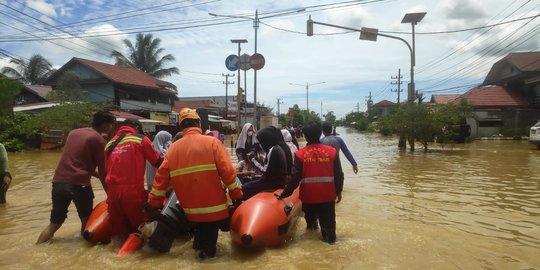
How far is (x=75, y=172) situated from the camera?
5.09 meters

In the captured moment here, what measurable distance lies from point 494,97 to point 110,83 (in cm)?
3117

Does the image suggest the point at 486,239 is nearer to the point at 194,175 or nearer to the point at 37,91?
the point at 194,175

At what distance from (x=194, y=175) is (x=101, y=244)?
1.80 metres

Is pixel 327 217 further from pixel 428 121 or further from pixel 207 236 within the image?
pixel 428 121

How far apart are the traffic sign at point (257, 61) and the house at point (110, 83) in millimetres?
19833

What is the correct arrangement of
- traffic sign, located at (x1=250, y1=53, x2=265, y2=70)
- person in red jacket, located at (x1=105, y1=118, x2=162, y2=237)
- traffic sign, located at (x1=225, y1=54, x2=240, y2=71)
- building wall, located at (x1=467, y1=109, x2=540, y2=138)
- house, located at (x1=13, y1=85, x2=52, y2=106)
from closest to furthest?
person in red jacket, located at (x1=105, y1=118, x2=162, y2=237)
traffic sign, located at (x1=250, y1=53, x2=265, y2=70)
traffic sign, located at (x1=225, y1=54, x2=240, y2=71)
building wall, located at (x1=467, y1=109, x2=540, y2=138)
house, located at (x1=13, y1=85, x2=52, y2=106)

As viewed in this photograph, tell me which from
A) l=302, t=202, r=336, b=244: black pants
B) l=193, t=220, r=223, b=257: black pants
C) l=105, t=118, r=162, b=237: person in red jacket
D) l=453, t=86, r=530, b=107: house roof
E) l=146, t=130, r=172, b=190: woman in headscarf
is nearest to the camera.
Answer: l=193, t=220, r=223, b=257: black pants

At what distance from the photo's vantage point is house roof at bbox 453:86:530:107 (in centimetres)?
3313

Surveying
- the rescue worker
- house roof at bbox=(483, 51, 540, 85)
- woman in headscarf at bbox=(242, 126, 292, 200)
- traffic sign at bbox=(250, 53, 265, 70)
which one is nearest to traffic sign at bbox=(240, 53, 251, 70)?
traffic sign at bbox=(250, 53, 265, 70)

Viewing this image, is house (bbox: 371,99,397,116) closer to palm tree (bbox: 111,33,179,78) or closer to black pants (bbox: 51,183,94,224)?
palm tree (bbox: 111,33,179,78)

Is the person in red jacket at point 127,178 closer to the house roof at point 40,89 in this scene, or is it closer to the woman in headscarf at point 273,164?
the woman in headscarf at point 273,164

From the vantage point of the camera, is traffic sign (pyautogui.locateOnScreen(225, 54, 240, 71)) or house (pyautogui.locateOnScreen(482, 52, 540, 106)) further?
house (pyautogui.locateOnScreen(482, 52, 540, 106))

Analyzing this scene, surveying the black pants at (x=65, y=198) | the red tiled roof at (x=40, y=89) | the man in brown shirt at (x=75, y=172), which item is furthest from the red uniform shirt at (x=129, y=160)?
the red tiled roof at (x=40, y=89)

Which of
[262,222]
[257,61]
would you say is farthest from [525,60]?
[262,222]
